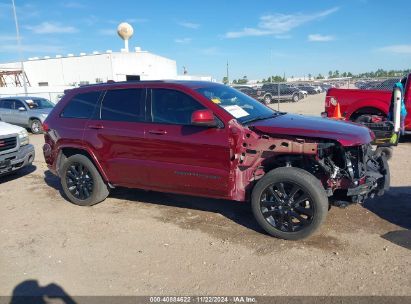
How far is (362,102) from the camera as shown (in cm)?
947

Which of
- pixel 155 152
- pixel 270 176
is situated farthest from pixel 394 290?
pixel 155 152

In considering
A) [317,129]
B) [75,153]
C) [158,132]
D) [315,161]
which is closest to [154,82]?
[158,132]

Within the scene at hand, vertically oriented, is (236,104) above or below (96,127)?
above

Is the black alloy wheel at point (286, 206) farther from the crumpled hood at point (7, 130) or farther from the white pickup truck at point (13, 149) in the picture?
the crumpled hood at point (7, 130)

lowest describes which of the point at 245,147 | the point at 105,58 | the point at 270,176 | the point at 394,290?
the point at 394,290

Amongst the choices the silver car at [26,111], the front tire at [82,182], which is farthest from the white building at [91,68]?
the front tire at [82,182]

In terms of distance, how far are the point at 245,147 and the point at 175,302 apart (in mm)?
1883

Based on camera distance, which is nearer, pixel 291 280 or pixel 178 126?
pixel 291 280

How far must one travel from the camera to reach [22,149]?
741 cm

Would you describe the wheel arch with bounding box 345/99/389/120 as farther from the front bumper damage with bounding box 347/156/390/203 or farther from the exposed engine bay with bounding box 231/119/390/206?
the exposed engine bay with bounding box 231/119/390/206

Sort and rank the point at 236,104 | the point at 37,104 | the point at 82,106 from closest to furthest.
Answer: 1. the point at 236,104
2. the point at 82,106
3. the point at 37,104

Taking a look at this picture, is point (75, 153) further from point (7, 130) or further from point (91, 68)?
point (91, 68)

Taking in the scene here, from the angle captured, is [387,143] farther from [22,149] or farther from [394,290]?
[22,149]

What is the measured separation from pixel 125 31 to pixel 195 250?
2251 inches
